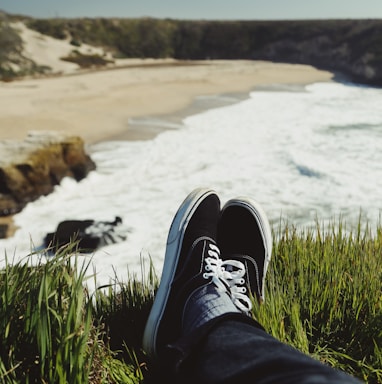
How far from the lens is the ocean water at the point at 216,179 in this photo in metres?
5.86

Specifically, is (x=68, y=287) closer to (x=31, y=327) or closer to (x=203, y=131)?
(x=31, y=327)

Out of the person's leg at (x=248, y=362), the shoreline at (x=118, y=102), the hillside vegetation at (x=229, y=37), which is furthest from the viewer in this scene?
the hillside vegetation at (x=229, y=37)

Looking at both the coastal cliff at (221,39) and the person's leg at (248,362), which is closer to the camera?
the person's leg at (248,362)

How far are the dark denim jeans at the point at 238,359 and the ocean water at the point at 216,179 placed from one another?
210 centimetres

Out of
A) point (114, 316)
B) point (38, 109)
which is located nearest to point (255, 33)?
point (38, 109)

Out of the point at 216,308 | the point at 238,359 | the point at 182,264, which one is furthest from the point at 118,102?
the point at 238,359

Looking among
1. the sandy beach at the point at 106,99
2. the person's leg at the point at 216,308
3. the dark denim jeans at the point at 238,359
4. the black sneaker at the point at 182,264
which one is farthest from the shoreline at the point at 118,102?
the dark denim jeans at the point at 238,359

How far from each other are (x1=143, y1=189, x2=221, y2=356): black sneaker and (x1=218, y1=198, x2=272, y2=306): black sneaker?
0.27 ft

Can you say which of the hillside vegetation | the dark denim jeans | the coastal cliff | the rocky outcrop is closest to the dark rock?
the rocky outcrop

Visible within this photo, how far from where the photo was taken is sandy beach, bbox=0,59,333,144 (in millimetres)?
12273

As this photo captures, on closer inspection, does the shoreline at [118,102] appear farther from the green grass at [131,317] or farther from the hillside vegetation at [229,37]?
the hillside vegetation at [229,37]

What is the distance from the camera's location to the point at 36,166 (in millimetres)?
7336

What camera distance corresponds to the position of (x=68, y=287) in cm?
127

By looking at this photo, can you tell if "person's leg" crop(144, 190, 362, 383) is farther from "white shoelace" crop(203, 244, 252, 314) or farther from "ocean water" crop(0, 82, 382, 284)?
"ocean water" crop(0, 82, 382, 284)
